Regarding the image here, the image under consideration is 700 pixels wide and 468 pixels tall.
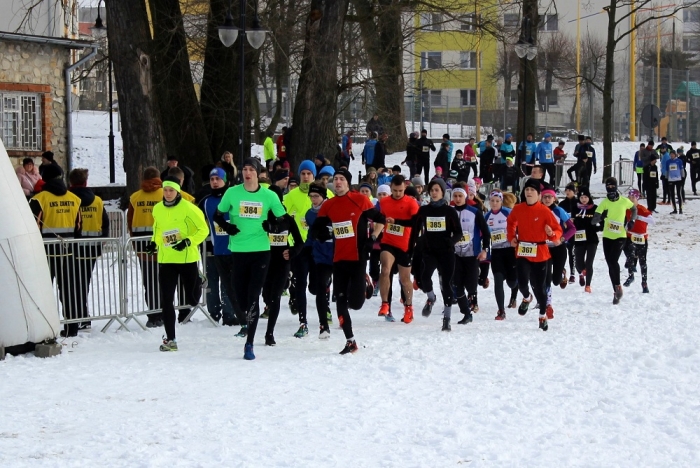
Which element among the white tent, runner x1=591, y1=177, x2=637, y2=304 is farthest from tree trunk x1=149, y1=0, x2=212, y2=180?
the white tent

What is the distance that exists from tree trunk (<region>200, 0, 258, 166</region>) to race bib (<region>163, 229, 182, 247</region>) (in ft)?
41.2

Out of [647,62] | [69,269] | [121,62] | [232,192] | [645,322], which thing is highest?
[647,62]

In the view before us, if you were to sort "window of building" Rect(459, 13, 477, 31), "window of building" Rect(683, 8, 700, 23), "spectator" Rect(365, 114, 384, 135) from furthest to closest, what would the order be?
"window of building" Rect(683, 8, 700, 23), "spectator" Rect(365, 114, 384, 135), "window of building" Rect(459, 13, 477, 31)

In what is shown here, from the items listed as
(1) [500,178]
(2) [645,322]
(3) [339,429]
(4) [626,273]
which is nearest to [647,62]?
(1) [500,178]

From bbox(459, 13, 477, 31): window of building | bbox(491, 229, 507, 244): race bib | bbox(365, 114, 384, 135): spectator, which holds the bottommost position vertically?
bbox(491, 229, 507, 244): race bib

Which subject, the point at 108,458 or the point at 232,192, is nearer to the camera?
the point at 108,458

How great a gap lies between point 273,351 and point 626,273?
383 inches

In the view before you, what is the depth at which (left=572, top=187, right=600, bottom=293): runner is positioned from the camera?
54.3 ft

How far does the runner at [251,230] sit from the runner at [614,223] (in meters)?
6.27

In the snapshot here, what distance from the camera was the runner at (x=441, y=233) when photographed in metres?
12.4

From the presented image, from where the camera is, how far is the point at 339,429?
7.60 m

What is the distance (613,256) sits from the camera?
15.3 metres

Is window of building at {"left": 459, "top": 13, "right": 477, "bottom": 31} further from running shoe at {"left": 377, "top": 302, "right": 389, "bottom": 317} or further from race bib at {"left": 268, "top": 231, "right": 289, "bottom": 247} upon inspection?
race bib at {"left": 268, "top": 231, "right": 289, "bottom": 247}

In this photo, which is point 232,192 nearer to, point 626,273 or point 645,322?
point 645,322
